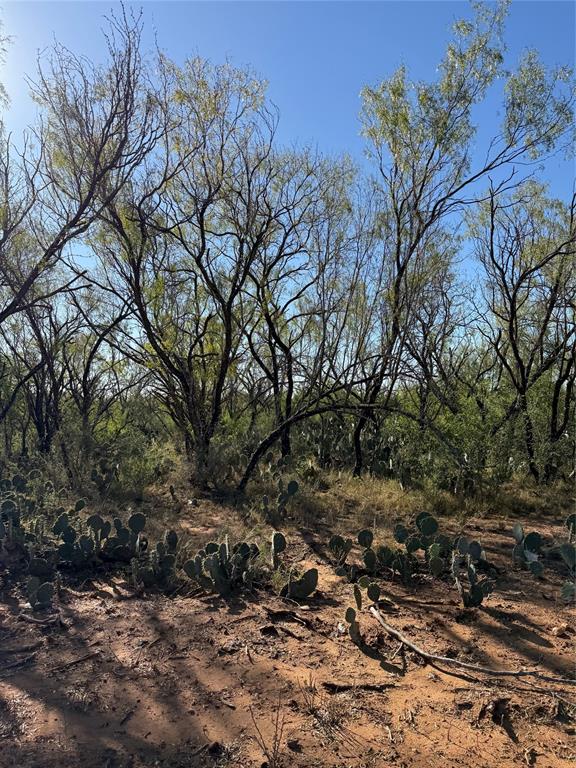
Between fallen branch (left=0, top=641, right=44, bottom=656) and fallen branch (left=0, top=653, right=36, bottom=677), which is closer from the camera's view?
fallen branch (left=0, top=653, right=36, bottom=677)

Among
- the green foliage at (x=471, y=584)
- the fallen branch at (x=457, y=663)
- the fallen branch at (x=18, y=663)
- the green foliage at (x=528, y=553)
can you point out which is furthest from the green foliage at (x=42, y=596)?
the green foliage at (x=528, y=553)

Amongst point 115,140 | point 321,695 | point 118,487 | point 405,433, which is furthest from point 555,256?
point 321,695

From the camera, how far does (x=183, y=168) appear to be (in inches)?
352

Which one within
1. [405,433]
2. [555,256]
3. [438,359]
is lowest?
[405,433]

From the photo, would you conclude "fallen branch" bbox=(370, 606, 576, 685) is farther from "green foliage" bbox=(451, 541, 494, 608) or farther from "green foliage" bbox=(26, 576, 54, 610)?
"green foliage" bbox=(26, 576, 54, 610)

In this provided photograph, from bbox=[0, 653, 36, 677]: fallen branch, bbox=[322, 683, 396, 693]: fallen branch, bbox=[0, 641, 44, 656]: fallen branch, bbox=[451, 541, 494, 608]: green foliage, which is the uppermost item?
bbox=[451, 541, 494, 608]: green foliage

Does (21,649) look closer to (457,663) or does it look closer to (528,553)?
(457,663)

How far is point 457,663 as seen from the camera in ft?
10.2

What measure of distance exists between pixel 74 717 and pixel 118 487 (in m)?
5.62

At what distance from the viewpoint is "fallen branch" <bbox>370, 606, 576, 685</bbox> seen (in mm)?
2920

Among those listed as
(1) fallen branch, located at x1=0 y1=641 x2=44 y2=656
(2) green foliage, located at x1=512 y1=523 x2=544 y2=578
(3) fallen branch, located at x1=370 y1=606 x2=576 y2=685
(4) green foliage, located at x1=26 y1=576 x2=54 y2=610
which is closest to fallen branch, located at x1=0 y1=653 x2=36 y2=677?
(1) fallen branch, located at x1=0 y1=641 x2=44 y2=656

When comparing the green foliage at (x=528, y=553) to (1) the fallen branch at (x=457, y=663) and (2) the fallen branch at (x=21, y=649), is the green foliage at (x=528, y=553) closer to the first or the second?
(1) the fallen branch at (x=457, y=663)

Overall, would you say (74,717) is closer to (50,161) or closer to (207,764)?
(207,764)

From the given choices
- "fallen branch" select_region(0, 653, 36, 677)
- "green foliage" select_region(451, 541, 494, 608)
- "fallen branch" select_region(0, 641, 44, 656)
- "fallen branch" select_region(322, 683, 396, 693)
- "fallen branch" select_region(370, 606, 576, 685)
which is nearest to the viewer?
"fallen branch" select_region(370, 606, 576, 685)
